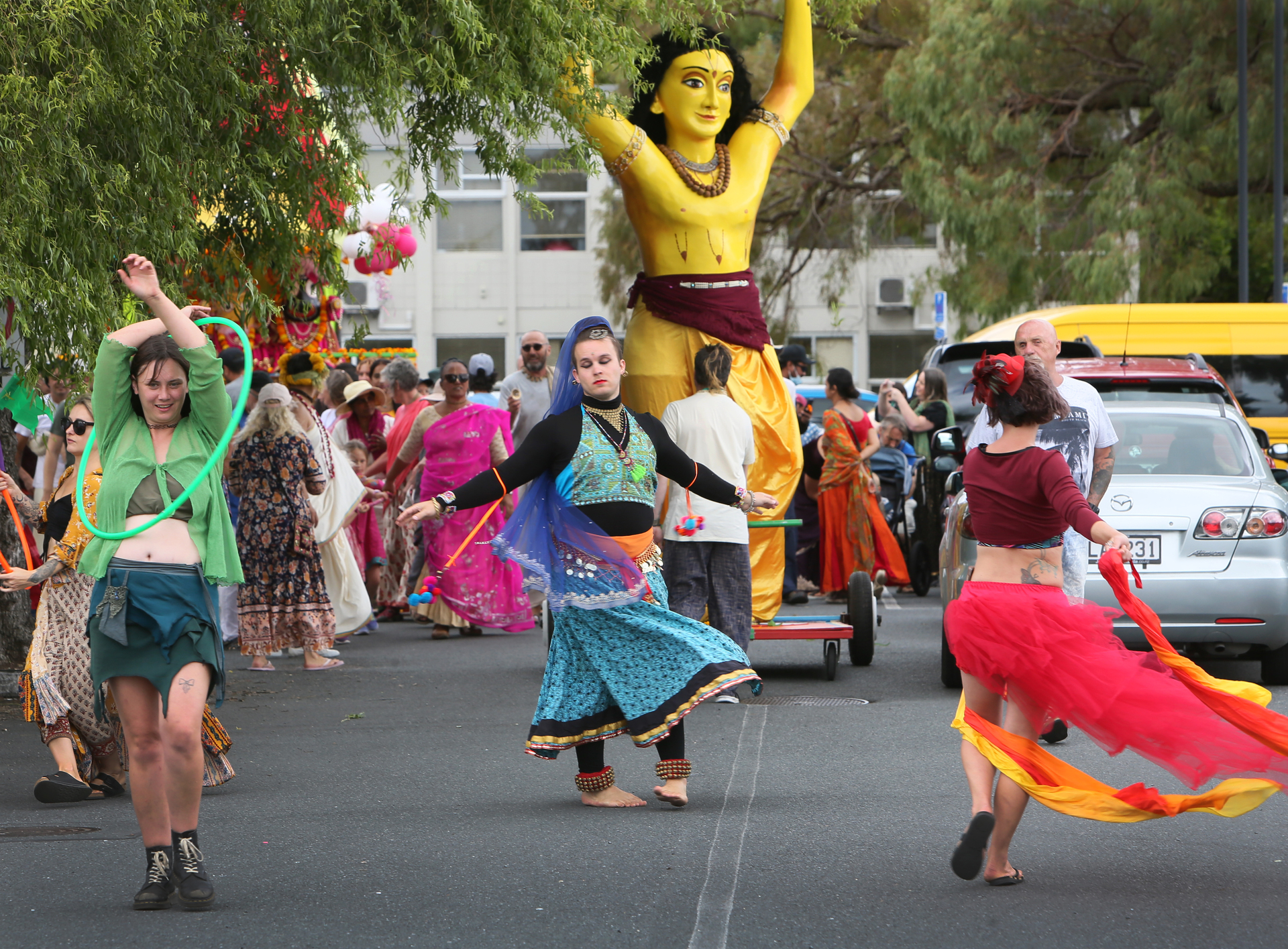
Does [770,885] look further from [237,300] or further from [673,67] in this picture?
[673,67]

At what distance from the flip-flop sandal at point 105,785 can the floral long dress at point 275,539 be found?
3405mm

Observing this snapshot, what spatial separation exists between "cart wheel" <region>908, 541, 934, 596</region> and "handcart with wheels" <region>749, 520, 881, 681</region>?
4.39m

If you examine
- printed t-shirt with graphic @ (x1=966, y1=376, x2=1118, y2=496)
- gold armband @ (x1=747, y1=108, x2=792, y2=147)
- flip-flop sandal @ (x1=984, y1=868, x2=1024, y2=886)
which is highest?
gold armband @ (x1=747, y1=108, x2=792, y2=147)

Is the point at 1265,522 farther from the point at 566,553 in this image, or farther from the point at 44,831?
the point at 44,831

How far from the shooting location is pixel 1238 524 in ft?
29.0

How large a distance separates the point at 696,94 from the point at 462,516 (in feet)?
13.1

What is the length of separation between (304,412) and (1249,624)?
18.3ft

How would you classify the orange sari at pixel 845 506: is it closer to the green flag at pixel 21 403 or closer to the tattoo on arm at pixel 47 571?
the green flag at pixel 21 403

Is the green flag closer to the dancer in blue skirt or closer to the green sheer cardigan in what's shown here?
the dancer in blue skirt

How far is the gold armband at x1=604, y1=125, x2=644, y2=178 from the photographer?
30.9 ft

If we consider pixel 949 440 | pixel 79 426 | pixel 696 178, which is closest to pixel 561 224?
pixel 696 178

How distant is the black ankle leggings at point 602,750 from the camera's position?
20.7 ft

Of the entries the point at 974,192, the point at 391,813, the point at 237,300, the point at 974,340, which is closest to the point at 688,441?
the point at 237,300

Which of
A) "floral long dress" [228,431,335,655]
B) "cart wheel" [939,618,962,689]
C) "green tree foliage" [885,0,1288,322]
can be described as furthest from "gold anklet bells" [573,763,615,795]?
"green tree foliage" [885,0,1288,322]
